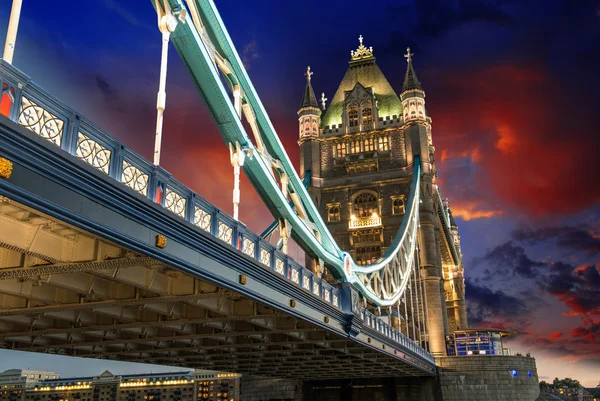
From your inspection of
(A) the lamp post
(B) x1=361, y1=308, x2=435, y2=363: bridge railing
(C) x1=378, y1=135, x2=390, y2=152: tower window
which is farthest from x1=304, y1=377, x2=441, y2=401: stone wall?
(A) the lamp post

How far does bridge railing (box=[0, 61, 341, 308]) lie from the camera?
8883 millimetres

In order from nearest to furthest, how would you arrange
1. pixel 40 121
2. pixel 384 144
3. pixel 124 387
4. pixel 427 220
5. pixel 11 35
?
pixel 11 35
pixel 40 121
pixel 427 220
pixel 384 144
pixel 124 387

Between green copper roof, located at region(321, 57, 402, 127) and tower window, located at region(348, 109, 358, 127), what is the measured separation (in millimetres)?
1368

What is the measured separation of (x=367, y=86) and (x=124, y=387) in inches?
4824

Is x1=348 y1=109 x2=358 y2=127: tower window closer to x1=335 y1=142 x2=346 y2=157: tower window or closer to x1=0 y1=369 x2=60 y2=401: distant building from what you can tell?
x1=335 y1=142 x2=346 y2=157: tower window

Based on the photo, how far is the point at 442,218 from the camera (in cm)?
8194

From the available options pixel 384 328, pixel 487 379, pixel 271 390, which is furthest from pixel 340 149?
pixel 384 328

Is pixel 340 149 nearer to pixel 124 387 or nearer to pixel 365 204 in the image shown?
pixel 365 204

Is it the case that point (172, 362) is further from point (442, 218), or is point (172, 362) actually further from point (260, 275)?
point (442, 218)

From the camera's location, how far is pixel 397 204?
66.6m

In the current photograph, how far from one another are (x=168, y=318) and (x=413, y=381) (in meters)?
37.5

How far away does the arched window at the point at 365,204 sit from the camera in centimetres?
6731

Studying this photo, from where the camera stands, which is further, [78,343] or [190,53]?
[78,343]

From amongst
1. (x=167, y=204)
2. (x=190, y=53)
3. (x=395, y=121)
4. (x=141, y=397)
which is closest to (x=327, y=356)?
(x=190, y=53)
